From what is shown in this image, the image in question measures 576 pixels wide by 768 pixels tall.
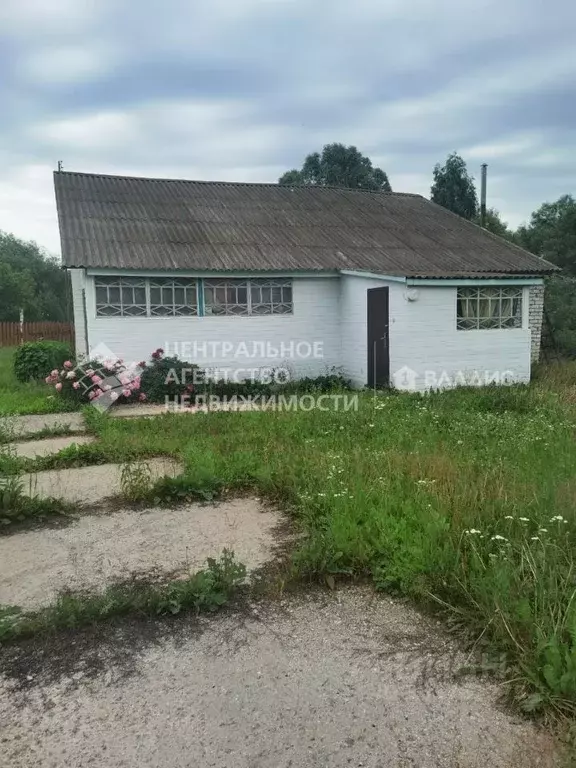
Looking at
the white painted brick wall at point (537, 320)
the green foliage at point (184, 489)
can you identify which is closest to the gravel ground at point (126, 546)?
the green foliage at point (184, 489)

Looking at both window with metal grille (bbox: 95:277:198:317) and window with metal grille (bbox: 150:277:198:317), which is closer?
window with metal grille (bbox: 95:277:198:317)

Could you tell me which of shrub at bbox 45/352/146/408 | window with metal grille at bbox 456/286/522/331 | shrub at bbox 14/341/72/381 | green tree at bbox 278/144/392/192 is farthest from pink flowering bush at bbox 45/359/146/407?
green tree at bbox 278/144/392/192

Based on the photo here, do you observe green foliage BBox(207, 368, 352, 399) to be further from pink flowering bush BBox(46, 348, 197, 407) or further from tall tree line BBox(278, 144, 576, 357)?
tall tree line BBox(278, 144, 576, 357)

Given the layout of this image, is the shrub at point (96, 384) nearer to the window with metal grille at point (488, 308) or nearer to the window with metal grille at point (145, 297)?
the window with metal grille at point (145, 297)

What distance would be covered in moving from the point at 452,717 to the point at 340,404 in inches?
292

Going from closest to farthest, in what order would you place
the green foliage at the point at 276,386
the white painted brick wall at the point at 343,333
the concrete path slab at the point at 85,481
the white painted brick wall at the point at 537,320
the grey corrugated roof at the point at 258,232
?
1. the concrete path slab at the point at 85,481
2. the white painted brick wall at the point at 343,333
3. the green foliage at the point at 276,386
4. the grey corrugated roof at the point at 258,232
5. the white painted brick wall at the point at 537,320

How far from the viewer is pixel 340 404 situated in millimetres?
9844

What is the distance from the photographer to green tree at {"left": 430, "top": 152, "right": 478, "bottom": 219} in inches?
912

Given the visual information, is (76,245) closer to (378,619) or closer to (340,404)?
(340,404)

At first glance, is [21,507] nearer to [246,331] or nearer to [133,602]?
[133,602]

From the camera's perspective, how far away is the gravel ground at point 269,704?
7.61 ft

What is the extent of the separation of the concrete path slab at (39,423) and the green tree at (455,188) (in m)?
18.5

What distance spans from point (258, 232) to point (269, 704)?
12546 mm

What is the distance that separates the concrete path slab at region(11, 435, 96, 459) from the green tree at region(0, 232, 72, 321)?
15512 millimetres
